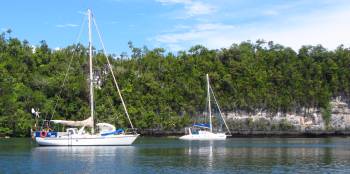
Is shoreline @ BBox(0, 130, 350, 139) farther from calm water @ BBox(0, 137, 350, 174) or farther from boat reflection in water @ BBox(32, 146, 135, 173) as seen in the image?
calm water @ BBox(0, 137, 350, 174)

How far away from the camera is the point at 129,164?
3572 centimetres

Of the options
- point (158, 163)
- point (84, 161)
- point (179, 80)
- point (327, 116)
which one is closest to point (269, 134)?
point (327, 116)

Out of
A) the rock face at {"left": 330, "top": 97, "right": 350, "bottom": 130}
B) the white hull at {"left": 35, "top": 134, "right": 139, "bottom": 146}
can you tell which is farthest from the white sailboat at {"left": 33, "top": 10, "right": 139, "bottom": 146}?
the rock face at {"left": 330, "top": 97, "right": 350, "bottom": 130}

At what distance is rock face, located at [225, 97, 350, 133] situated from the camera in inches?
4087

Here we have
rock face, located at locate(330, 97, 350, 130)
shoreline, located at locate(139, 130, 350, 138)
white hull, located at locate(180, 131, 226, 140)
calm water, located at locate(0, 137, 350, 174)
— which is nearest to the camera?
calm water, located at locate(0, 137, 350, 174)

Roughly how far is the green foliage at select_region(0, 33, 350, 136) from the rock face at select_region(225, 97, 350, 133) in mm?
604

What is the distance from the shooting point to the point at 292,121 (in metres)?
106

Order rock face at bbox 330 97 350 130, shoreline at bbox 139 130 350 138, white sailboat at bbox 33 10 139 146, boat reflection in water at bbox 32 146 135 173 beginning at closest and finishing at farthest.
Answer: boat reflection in water at bbox 32 146 135 173 → white sailboat at bbox 33 10 139 146 → shoreline at bbox 139 130 350 138 → rock face at bbox 330 97 350 130

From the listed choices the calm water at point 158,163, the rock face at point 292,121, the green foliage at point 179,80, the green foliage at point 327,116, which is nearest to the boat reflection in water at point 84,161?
the calm water at point 158,163

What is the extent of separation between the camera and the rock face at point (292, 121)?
103812mm

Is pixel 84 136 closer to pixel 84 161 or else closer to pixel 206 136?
pixel 84 161

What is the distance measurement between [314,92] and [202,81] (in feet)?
70.2

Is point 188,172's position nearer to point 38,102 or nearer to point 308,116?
point 38,102

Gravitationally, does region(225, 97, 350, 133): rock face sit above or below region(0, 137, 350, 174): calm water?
above
